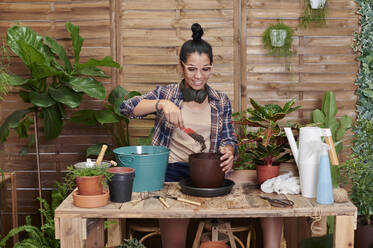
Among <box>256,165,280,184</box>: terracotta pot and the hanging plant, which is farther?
the hanging plant

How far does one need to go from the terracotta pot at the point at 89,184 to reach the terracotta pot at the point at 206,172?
1.43 ft

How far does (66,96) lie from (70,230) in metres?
1.86

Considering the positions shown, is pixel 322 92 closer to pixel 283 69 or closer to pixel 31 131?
pixel 283 69

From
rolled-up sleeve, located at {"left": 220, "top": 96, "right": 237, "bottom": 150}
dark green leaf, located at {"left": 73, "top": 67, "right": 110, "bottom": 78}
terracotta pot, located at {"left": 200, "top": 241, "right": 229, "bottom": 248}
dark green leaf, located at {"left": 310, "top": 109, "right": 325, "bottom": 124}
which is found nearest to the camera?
terracotta pot, located at {"left": 200, "top": 241, "right": 229, "bottom": 248}

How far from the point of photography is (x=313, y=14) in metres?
3.85

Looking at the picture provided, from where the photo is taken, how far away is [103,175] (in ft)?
5.73

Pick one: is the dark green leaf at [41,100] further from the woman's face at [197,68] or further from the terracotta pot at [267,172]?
the terracotta pot at [267,172]

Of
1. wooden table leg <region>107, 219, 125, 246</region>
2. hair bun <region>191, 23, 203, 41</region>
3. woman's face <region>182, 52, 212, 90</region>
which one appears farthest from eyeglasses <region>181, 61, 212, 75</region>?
wooden table leg <region>107, 219, 125, 246</region>

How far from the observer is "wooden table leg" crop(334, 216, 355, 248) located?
5.60ft

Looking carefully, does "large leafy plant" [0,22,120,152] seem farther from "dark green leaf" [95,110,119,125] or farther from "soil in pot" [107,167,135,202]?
"soil in pot" [107,167,135,202]

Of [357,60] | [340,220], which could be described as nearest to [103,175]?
[340,220]

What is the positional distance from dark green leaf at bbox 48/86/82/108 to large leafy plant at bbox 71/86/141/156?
0.71ft

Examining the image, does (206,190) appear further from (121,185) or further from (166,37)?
(166,37)

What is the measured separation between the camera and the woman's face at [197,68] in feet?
7.64
